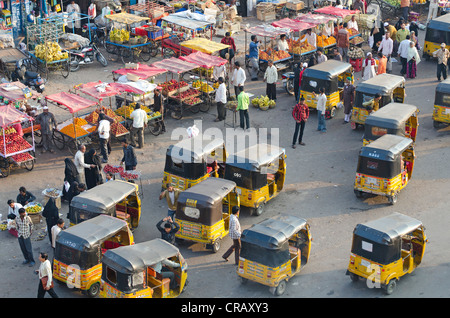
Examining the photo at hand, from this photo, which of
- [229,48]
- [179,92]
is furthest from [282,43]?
[179,92]

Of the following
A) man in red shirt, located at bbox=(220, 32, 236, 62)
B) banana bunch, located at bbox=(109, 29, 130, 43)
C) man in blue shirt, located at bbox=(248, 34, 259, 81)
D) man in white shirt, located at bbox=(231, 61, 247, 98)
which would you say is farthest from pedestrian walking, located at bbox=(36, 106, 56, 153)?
man in blue shirt, located at bbox=(248, 34, 259, 81)

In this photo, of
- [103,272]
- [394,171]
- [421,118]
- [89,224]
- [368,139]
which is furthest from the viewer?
[421,118]

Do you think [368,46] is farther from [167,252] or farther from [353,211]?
[167,252]

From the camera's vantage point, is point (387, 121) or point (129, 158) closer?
point (129, 158)

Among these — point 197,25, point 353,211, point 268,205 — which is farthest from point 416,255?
point 197,25

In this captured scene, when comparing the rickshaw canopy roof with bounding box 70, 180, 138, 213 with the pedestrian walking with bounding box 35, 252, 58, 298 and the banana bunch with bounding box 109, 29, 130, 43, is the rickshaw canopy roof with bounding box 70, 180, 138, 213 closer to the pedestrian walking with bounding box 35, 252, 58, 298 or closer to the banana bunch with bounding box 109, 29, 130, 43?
the pedestrian walking with bounding box 35, 252, 58, 298

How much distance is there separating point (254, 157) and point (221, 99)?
6784 mm

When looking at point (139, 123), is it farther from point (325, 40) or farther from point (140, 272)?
point (325, 40)

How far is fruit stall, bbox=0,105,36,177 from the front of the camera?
25516 mm

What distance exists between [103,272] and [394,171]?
9493mm

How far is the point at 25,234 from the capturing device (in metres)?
20.3

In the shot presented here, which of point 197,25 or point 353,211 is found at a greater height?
point 197,25

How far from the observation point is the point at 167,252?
18547 mm

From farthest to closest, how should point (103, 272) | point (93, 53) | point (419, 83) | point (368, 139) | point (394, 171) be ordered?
1. point (93, 53)
2. point (419, 83)
3. point (368, 139)
4. point (394, 171)
5. point (103, 272)
